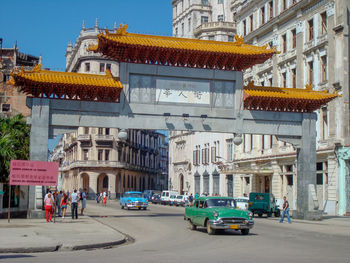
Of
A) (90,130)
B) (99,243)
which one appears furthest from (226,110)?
(90,130)

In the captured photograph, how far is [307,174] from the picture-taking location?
35000mm

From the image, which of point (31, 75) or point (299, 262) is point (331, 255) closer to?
point (299, 262)

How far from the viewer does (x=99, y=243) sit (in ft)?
58.6

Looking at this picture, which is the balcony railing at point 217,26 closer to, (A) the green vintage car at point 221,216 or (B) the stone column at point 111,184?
(B) the stone column at point 111,184

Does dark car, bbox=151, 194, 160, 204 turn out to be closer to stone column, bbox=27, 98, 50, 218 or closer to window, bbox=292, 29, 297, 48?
window, bbox=292, 29, 297, 48

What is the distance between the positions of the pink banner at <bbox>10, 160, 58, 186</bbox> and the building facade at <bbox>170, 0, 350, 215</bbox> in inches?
777

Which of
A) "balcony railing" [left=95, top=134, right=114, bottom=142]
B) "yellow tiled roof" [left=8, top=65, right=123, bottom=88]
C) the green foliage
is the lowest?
the green foliage

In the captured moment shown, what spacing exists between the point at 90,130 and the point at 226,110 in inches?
2483

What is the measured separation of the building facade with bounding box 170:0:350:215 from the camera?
42406 millimetres

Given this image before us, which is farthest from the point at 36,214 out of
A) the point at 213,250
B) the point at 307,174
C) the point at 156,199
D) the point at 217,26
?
the point at 217,26

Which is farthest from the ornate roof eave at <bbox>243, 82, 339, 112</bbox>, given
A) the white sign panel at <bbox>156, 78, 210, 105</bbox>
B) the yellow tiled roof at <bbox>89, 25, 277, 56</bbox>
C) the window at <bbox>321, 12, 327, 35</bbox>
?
the window at <bbox>321, 12, 327, 35</bbox>

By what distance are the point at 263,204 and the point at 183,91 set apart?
1162cm

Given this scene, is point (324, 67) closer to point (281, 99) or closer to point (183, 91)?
point (281, 99)

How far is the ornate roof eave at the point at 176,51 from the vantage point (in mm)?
32031
